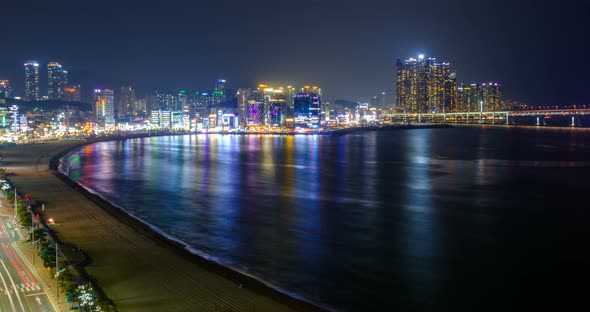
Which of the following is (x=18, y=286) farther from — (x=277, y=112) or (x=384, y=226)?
(x=277, y=112)

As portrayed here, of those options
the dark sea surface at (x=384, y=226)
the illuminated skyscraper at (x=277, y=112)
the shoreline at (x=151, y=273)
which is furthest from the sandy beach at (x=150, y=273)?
the illuminated skyscraper at (x=277, y=112)

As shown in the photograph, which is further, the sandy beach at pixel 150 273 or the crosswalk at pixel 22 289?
the sandy beach at pixel 150 273

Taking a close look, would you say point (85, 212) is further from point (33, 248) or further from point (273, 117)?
point (273, 117)

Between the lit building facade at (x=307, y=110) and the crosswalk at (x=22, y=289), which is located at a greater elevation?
the lit building facade at (x=307, y=110)

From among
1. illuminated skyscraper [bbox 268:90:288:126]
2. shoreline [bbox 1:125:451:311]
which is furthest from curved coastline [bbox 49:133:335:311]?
illuminated skyscraper [bbox 268:90:288:126]

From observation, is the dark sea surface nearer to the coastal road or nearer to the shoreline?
the shoreline

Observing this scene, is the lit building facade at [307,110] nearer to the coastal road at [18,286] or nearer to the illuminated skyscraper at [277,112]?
the illuminated skyscraper at [277,112]

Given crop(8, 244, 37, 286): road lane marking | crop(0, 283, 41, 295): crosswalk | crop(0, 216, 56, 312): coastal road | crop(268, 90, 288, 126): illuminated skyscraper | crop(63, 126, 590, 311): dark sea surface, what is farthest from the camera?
crop(268, 90, 288, 126): illuminated skyscraper
